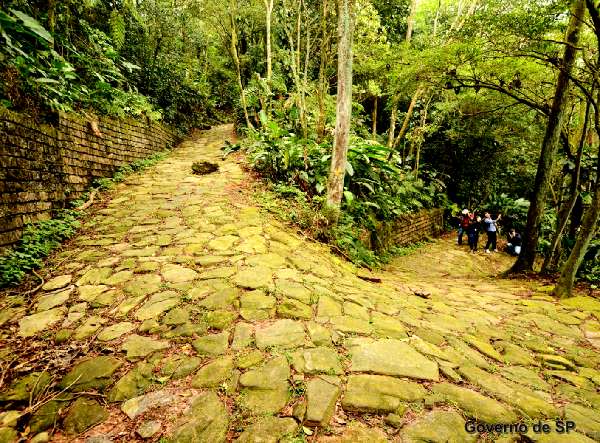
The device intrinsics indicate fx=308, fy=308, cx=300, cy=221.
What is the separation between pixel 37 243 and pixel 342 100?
4436mm

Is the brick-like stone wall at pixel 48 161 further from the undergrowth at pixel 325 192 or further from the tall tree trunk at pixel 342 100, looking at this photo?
the tall tree trunk at pixel 342 100

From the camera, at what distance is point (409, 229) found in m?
9.34

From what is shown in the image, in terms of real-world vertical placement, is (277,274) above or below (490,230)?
above

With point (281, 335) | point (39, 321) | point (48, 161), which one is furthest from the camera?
point (48, 161)

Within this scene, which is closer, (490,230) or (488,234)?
(490,230)

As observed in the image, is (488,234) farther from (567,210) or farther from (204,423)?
(204,423)

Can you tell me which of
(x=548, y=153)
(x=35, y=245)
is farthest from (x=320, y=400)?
(x=548, y=153)

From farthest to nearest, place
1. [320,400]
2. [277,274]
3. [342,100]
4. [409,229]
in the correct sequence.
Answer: [409,229], [342,100], [277,274], [320,400]

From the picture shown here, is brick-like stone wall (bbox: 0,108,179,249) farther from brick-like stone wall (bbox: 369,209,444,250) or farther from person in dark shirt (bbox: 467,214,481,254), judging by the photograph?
person in dark shirt (bbox: 467,214,481,254)

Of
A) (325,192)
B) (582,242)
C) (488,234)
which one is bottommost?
(488,234)

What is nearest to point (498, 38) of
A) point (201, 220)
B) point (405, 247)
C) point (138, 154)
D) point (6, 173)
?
point (201, 220)

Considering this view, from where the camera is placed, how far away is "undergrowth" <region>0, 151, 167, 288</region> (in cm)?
314

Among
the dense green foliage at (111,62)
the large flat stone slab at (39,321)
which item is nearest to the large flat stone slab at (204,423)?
the large flat stone slab at (39,321)

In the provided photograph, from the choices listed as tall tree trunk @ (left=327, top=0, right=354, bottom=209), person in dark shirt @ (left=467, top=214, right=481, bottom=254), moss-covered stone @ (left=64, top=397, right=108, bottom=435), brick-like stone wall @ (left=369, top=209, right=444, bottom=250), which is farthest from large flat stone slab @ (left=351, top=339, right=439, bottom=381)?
person in dark shirt @ (left=467, top=214, right=481, bottom=254)
